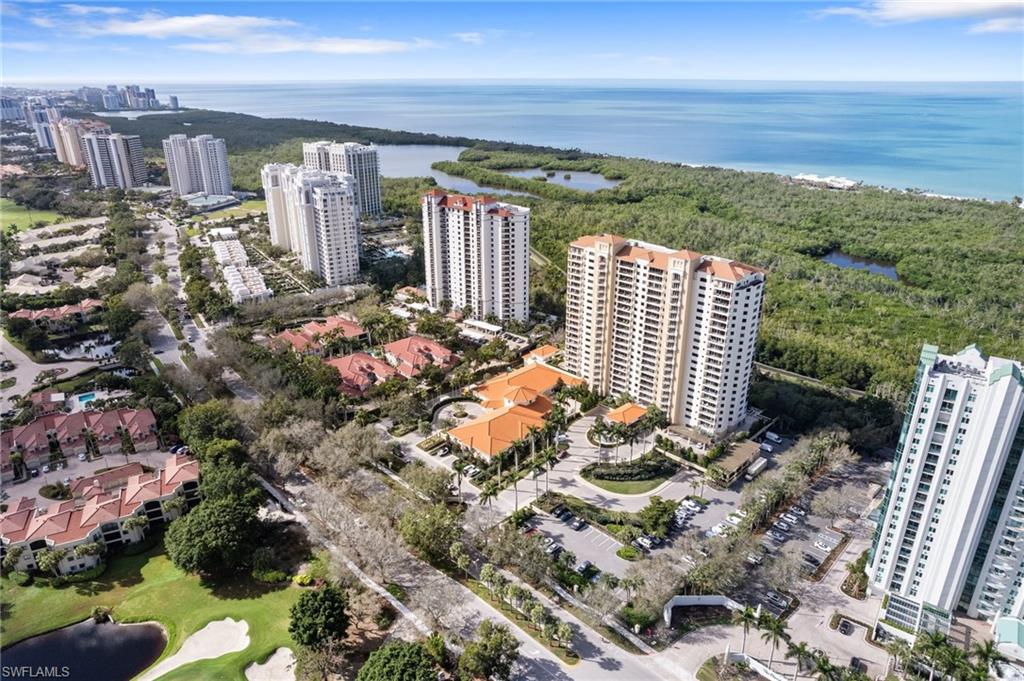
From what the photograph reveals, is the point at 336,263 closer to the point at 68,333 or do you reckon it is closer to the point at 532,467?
the point at 68,333

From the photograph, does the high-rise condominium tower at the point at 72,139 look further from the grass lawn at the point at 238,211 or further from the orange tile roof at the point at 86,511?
the orange tile roof at the point at 86,511

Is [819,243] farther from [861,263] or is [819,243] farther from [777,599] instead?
[777,599]

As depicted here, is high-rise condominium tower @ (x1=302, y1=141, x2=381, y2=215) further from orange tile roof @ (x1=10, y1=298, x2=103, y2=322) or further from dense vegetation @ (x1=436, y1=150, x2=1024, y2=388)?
orange tile roof @ (x1=10, y1=298, x2=103, y2=322)

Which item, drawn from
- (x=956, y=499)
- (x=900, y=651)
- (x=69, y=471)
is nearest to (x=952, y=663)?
(x=900, y=651)

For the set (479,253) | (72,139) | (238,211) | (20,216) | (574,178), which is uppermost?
(72,139)

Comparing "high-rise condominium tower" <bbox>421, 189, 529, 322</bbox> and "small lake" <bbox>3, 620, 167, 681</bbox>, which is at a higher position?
"high-rise condominium tower" <bbox>421, 189, 529, 322</bbox>

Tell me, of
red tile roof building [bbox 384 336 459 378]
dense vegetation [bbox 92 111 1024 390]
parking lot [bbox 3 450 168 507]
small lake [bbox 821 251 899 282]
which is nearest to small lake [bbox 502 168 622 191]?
dense vegetation [bbox 92 111 1024 390]

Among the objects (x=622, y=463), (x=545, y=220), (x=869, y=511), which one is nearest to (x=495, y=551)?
(x=622, y=463)
